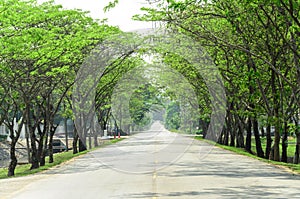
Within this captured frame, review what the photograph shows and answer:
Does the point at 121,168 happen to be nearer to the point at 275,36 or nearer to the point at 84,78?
the point at 275,36

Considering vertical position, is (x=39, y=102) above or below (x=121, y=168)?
above

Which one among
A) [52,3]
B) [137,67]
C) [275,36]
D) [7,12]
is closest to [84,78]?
[137,67]

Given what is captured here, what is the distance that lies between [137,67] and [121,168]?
25.8 metres

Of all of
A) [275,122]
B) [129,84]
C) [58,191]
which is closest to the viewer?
[58,191]

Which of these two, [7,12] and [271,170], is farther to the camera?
[271,170]

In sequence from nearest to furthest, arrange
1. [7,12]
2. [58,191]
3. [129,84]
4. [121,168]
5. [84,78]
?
[58,191] → [7,12] → [121,168] → [84,78] → [129,84]

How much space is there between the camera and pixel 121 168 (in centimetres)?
2250

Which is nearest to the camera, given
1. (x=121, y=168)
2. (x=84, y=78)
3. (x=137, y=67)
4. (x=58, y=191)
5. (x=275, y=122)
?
(x=58, y=191)

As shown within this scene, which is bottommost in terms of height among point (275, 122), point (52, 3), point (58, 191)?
point (58, 191)

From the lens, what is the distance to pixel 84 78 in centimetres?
3972

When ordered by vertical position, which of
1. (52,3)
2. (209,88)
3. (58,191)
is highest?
(52,3)

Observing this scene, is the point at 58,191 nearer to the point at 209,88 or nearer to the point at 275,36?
the point at 275,36

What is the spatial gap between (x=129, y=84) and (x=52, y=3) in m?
25.9

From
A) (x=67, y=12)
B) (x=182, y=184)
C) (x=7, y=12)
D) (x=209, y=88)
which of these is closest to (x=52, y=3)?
(x=67, y=12)
